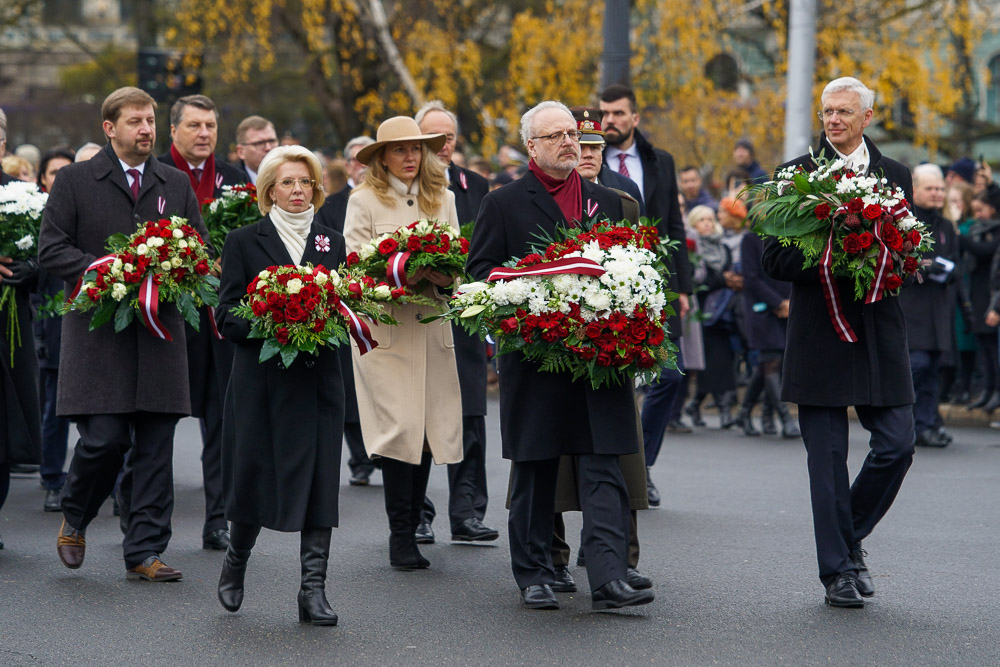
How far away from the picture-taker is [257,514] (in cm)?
636

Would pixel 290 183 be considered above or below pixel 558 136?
below

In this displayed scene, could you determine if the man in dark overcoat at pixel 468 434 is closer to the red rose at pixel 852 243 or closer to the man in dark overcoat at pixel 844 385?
the man in dark overcoat at pixel 844 385

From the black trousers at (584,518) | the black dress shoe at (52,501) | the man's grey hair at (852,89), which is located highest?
the man's grey hair at (852,89)

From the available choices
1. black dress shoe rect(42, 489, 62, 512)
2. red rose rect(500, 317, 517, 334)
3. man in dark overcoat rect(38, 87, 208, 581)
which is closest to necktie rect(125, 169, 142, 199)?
man in dark overcoat rect(38, 87, 208, 581)

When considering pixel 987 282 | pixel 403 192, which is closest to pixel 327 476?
pixel 403 192

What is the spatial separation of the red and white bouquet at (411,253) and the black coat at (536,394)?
603mm

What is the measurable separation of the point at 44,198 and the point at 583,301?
150 inches

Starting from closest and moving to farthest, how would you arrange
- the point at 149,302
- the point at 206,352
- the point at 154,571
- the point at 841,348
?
the point at 841,348
the point at 149,302
the point at 154,571
the point at 206,352

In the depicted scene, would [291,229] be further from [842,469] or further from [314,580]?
[842,469]

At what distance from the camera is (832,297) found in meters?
6.52

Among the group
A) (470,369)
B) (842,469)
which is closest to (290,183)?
(470,369)

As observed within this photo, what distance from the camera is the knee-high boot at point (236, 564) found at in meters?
6.42

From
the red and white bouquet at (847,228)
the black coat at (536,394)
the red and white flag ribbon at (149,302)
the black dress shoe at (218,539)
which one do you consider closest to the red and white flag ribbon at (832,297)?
the red and white bouquet at (847,228)

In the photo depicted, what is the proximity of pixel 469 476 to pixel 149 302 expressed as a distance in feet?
7.28
